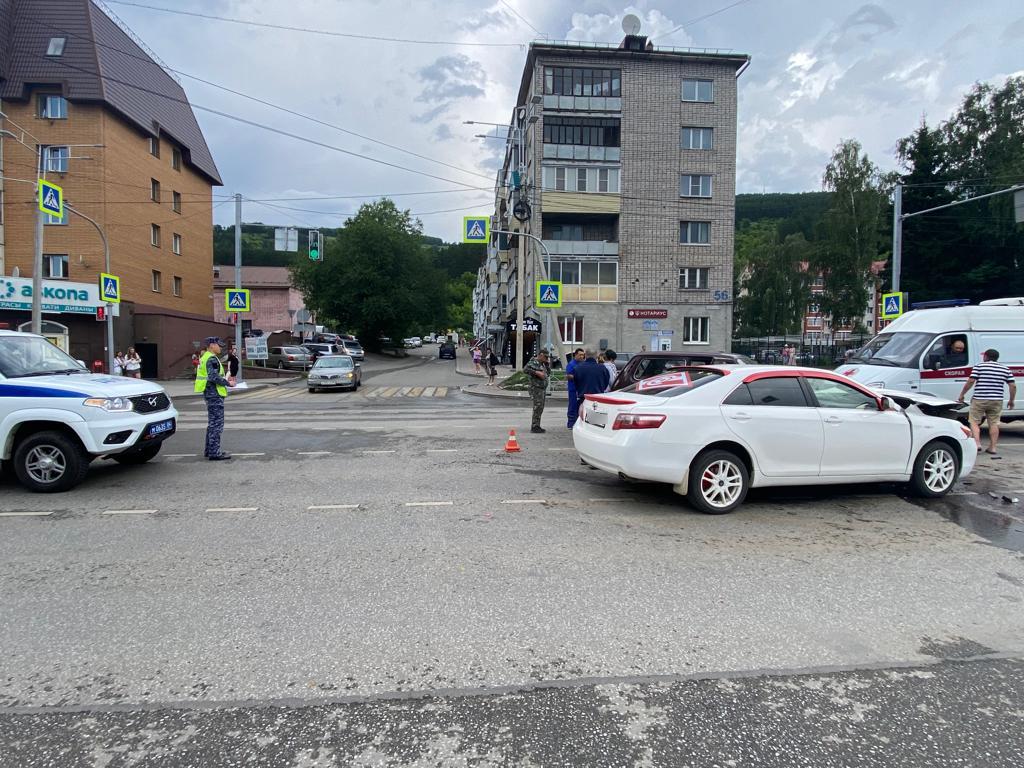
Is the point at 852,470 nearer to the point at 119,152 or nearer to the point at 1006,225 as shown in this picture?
the point at 119,152

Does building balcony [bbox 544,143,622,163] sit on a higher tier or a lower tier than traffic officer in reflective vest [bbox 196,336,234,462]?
higher

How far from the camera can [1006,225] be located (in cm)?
3516

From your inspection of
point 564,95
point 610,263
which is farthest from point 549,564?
point 564,95

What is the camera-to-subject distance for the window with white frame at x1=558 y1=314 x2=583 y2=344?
36.9m

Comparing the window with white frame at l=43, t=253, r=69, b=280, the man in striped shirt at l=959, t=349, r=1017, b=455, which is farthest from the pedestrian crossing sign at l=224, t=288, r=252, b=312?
the man in striped shirt at l=959, t=349, r=1017, b=455

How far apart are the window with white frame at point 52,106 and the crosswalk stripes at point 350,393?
17.7 m

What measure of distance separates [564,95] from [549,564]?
36.5 m

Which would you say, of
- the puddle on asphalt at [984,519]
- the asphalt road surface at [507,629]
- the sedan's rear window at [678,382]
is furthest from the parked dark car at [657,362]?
the puddle on asphalt at [984,519]

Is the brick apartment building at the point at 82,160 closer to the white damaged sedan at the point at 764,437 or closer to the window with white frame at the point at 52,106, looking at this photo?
the window with white frame at the point at 52,106

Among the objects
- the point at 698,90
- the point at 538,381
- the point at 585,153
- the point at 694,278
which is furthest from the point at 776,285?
the point at 538,381

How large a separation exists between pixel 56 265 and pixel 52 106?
25.0 ft

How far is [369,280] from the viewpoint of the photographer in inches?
2219

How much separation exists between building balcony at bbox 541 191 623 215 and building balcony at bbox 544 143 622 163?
2057mm

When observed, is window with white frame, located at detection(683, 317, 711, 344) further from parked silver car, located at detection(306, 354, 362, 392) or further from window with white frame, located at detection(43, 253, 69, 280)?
window with white frame, located at detection(43, 253, 69, 280)
